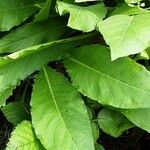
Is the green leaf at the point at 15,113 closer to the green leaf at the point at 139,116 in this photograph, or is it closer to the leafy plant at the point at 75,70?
the leafy plant at the point at 75,70

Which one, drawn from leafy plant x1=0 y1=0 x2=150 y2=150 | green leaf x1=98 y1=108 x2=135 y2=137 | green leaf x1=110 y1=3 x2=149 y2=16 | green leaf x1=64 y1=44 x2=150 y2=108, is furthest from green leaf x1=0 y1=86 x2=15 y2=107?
green leaf x1=110 y1=3 x2=149 y2=16

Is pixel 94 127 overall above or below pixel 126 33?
below

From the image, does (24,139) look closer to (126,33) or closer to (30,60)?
(30,60)

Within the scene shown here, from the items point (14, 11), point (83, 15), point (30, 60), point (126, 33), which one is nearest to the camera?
point (126, 33)

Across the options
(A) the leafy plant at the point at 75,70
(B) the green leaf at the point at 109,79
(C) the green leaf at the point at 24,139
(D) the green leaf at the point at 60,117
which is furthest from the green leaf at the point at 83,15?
(C) the green leaf at the point at 24,139

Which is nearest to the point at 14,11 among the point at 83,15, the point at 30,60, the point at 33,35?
the point at 33,35

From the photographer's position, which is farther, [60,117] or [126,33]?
[60,117]

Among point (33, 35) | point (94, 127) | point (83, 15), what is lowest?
point (94, 127)
